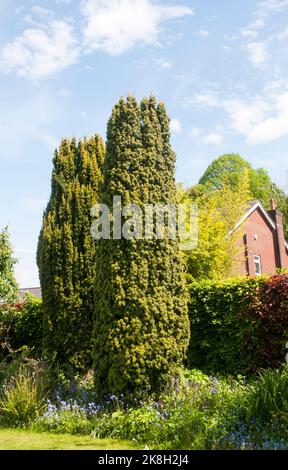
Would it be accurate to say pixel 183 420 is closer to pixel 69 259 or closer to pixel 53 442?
pixel 53 442

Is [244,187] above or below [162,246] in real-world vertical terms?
above

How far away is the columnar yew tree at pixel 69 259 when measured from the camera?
9250 millimetres

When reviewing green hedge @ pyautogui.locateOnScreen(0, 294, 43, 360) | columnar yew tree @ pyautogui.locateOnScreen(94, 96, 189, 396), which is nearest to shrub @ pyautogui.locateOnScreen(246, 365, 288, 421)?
columnar yew tree @ pyautogui.locateOnScreen(94, 96, 189, 396)

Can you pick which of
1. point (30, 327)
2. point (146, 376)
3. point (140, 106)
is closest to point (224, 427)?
point (146, 376)

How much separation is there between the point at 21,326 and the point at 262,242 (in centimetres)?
2181

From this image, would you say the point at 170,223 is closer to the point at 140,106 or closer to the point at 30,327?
the point at 140,106

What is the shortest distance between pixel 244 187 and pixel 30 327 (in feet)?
48.7

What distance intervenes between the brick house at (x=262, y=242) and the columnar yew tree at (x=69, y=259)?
1892 cm

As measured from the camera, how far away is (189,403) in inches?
275

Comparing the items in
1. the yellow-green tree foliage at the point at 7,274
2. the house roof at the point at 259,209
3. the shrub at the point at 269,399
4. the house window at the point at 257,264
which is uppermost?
the house roof at the point at 259,209

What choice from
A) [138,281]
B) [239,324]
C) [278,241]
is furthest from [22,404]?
[278,241]

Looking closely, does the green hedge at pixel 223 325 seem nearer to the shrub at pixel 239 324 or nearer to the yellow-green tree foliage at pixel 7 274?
the shrub at pixel 239 324

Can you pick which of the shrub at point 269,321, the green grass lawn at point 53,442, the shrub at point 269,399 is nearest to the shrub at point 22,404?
the green grass lawn at point 53,442

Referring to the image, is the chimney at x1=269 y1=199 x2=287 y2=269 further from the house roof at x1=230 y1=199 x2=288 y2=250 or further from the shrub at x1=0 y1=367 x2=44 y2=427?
the shrub at x1=0 y1=367 x2=44 y2=427
